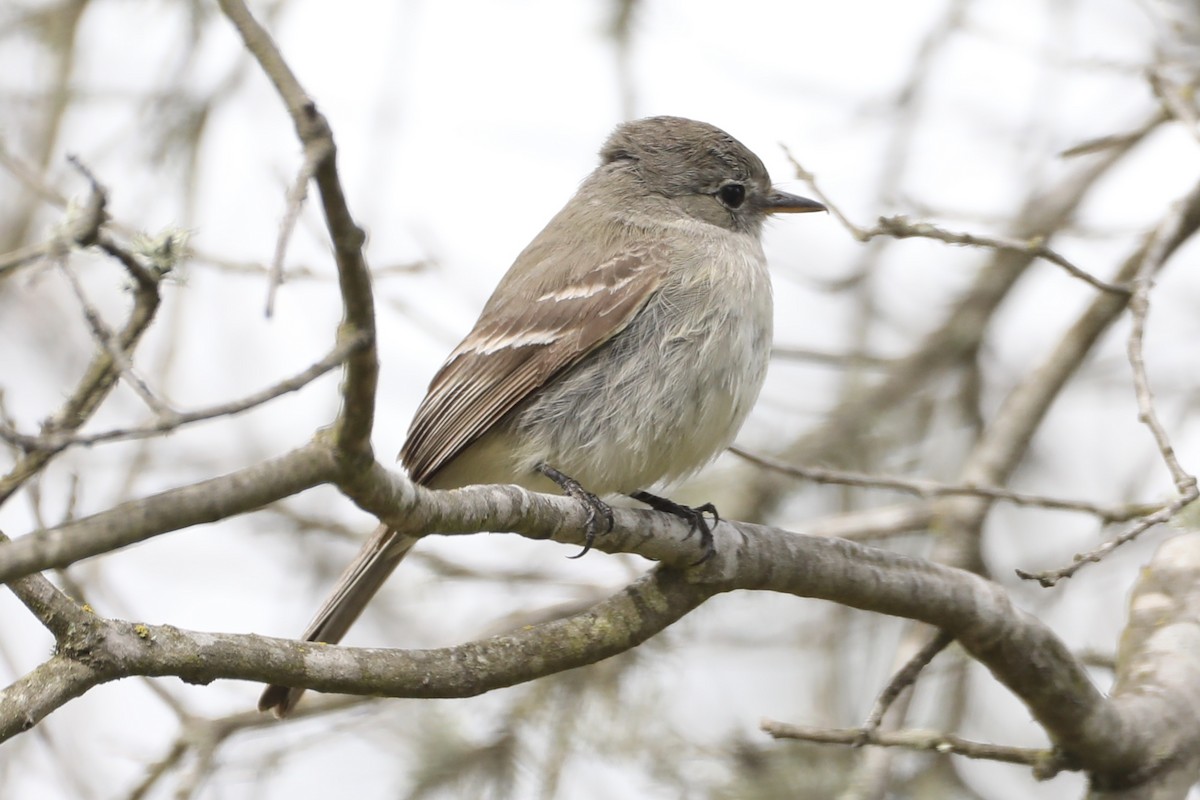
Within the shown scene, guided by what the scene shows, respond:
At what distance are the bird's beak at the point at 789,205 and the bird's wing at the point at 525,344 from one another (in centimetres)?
90

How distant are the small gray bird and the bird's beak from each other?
506 millimetres

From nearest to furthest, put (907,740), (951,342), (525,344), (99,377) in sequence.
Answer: (99,377) → (907,740) → (525,344) → (951,342)

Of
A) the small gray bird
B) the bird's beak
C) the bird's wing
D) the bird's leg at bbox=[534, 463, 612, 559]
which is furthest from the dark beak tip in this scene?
the bird's leg at bbox=[534, 463, 612, 559]

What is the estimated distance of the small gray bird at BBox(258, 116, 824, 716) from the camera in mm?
4469

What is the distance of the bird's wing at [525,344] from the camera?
464 cm

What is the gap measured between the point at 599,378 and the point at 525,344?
1.13ft

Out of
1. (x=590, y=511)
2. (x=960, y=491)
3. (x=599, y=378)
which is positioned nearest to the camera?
(x=590, y=511)

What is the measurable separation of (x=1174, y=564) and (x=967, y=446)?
217 centimetres

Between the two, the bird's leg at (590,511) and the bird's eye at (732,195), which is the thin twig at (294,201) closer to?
the bird's leg at (590,511)

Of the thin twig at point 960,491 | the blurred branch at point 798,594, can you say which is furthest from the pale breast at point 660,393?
the blurred branch at point 798,594

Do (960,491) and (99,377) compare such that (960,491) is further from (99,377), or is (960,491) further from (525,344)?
(99,377)

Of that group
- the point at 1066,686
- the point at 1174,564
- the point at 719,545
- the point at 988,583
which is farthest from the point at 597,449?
the point at 1174,564

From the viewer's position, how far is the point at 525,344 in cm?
478

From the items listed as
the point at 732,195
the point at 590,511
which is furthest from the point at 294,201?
the point at 732,195
